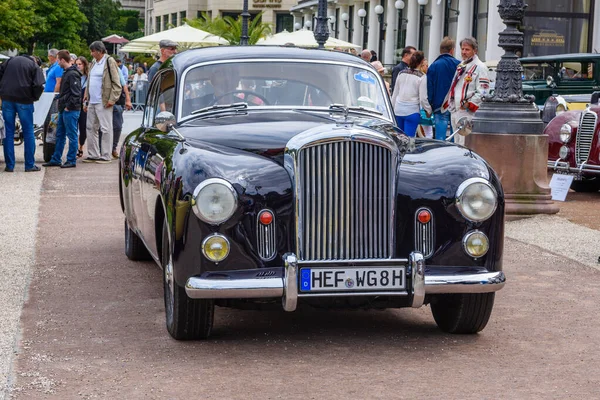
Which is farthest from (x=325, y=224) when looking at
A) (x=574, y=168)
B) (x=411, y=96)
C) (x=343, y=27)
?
(x=343, y=27)

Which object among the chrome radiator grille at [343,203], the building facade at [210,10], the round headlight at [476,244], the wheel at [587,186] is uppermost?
the building facade at [210,10]

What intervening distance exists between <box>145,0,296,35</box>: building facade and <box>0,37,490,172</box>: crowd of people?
6601 centimetres

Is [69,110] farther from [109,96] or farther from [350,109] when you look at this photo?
[350,109]

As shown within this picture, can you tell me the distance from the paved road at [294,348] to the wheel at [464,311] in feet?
0.27

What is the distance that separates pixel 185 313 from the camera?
6281 mm

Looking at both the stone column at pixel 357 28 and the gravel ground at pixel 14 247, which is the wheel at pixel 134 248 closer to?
the gravel ground at pixel 14 247

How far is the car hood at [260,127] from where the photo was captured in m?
6.52

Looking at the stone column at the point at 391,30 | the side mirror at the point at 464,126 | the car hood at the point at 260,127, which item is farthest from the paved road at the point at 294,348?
the stone column at the point at 391,30

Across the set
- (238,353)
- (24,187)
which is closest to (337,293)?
(238,353)

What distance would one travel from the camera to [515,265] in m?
9.57

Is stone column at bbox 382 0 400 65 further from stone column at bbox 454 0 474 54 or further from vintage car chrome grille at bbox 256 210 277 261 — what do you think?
vintage car chrome grille at bbox 256 210 277 261

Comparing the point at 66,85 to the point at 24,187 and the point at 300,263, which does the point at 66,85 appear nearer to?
the point at 24,187

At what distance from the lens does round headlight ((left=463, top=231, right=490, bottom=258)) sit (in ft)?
20.6

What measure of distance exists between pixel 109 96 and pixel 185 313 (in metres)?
12.3
